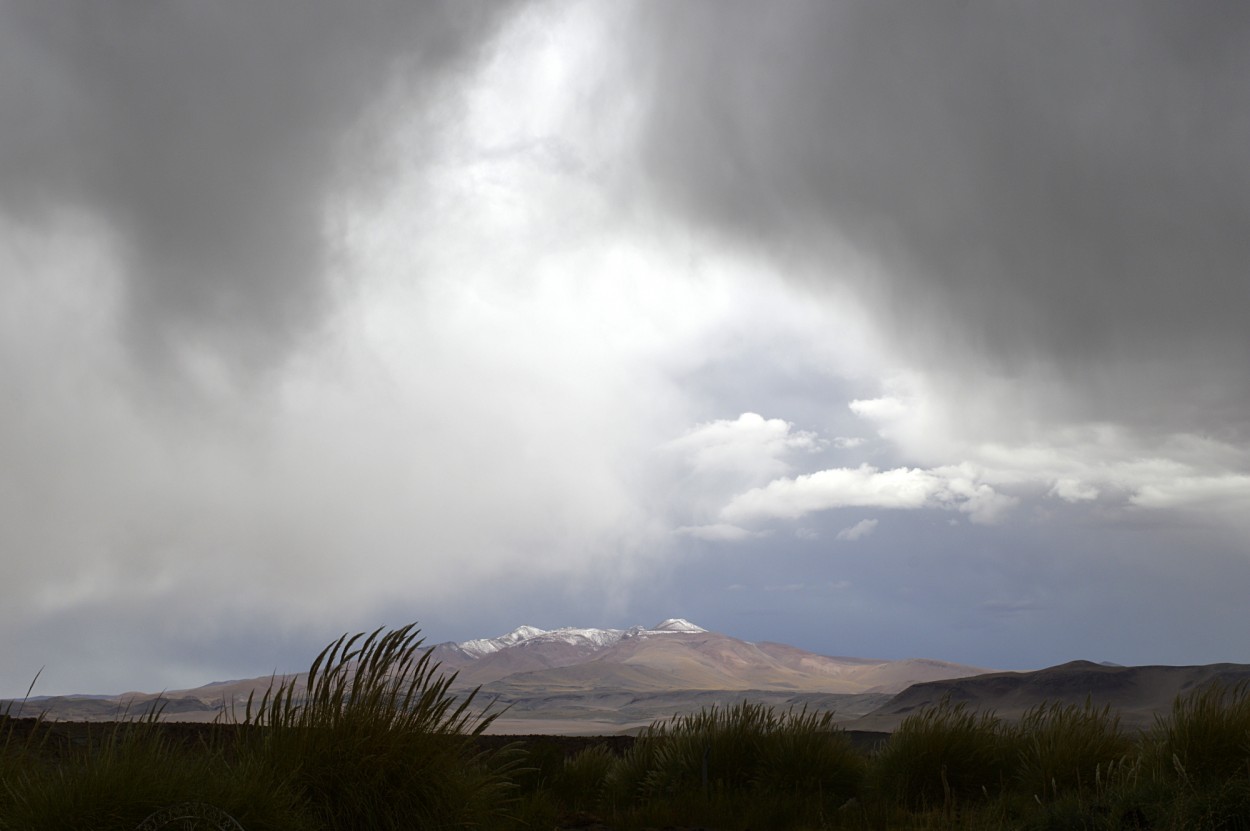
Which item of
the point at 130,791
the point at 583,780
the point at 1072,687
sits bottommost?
the point at 583,780

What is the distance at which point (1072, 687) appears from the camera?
64.1 meters

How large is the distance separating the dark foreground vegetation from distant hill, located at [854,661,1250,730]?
4526 centimetres

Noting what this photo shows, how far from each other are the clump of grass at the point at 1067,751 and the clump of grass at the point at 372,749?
7.14m

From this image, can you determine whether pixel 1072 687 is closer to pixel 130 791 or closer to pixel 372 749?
pixel 372 749

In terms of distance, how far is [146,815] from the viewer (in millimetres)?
5461

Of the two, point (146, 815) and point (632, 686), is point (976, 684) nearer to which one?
point (146, 815)

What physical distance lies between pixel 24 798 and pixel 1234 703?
38.8 ft

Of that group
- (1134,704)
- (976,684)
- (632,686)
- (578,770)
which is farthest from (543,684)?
(578,770)

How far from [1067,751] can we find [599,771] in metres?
6.43

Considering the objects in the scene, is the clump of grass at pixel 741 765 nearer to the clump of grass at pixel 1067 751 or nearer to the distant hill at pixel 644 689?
the clump of grass at pixel 1067 751

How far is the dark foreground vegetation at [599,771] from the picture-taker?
5.79 m

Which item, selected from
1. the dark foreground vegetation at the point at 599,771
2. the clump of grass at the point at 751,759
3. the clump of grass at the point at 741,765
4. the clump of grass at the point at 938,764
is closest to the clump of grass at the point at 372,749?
the dark foreground vegetation at the point at 599,771

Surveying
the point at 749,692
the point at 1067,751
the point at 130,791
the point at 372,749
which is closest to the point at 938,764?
the point at 1067,751

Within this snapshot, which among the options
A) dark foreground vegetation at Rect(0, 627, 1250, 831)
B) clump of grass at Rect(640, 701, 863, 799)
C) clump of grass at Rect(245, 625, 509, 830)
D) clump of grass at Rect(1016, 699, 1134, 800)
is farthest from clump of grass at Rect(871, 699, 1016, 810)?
clump of grass at Rect(245, 625, 509, 830)
